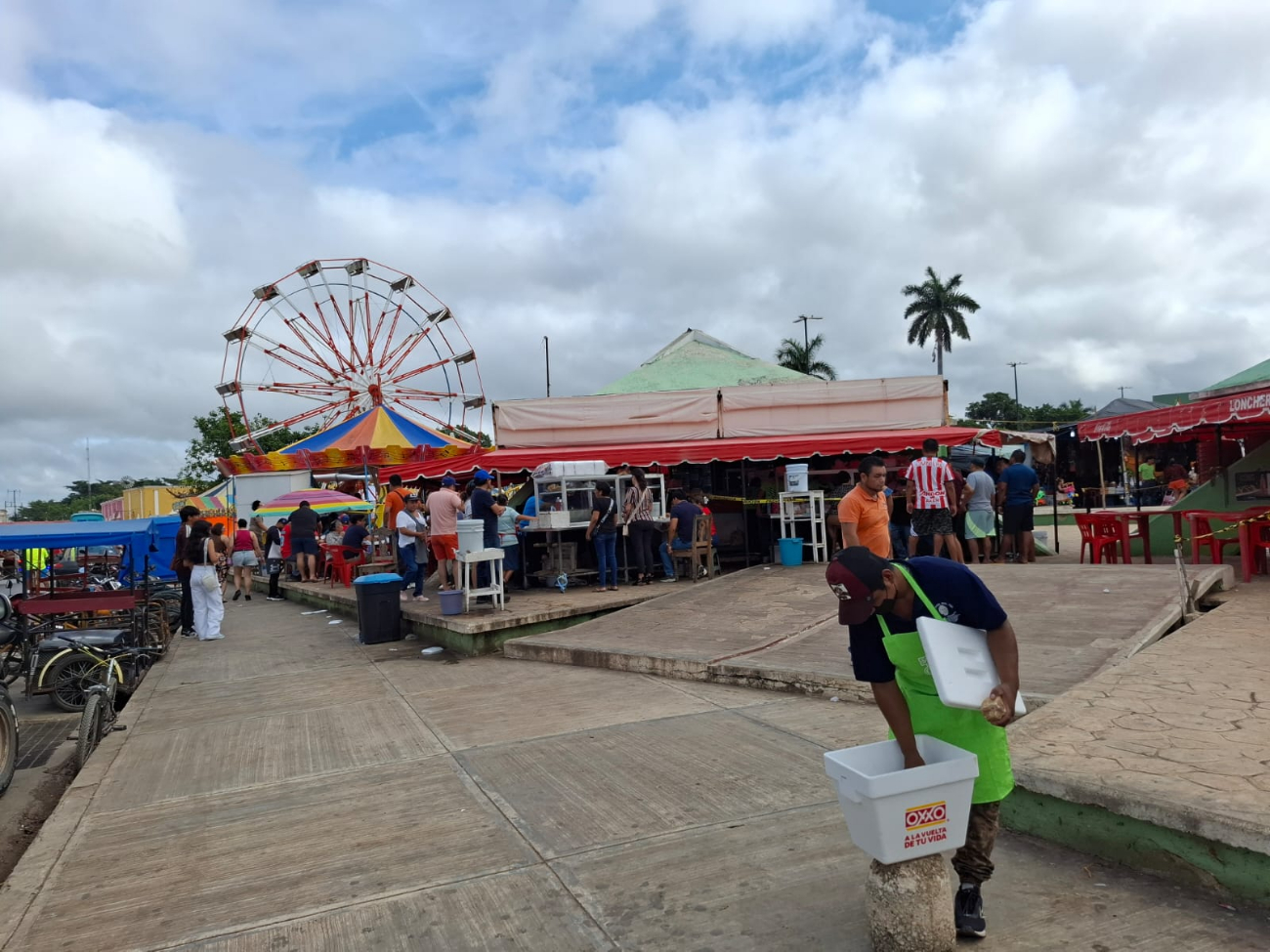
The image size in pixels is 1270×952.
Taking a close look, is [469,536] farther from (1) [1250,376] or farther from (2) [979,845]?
(1) [1250,376]

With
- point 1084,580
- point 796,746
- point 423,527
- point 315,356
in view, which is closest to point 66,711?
point 423,527

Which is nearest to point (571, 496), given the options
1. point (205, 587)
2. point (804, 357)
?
point (205, 587)

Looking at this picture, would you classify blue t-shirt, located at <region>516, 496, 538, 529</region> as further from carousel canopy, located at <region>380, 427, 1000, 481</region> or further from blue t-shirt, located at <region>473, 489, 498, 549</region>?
carousel canopy, located at <region>380, 427, 1000, 481</region>

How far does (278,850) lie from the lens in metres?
4.14

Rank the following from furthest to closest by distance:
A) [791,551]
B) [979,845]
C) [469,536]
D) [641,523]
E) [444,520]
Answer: [791,551] → [641,523] → [444,520] → [469,536] → [979,845]

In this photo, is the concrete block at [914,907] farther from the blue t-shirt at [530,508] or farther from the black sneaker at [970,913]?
the blue t-shirt at [530,508]

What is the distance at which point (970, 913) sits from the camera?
9.41 feet

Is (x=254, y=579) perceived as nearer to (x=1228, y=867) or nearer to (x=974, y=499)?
(x=974, y=499)

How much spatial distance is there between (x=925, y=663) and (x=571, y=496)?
396 inches

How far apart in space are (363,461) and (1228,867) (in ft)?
60.6

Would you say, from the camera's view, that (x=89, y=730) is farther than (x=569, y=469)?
No

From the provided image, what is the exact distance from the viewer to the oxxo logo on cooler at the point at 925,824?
261 cm

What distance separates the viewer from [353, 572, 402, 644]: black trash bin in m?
10.8

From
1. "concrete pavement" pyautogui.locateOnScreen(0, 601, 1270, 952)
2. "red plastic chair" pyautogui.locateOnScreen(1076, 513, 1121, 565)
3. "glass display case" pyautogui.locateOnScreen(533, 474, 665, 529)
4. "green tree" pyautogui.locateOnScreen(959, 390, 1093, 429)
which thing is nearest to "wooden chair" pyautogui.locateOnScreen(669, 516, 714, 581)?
"glass display case" pyautogui.locateOnScreen(533, 474, 665, 529)
